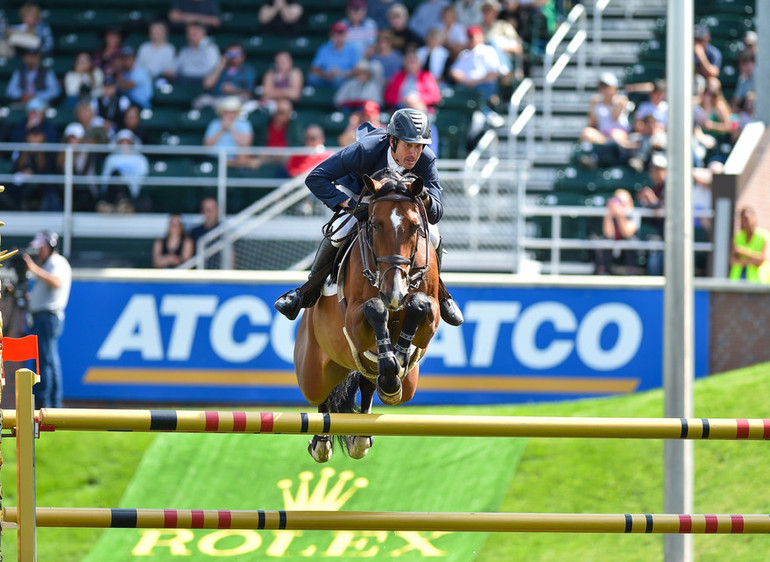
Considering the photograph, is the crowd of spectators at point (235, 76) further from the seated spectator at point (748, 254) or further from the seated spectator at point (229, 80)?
the seated spectator at point (748, 254)

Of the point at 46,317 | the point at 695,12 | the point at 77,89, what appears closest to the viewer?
the point at 46,317

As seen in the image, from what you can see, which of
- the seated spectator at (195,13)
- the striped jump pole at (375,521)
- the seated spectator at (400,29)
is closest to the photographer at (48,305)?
the seated spectator at (400,29)

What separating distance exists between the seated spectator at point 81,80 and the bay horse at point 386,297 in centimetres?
887

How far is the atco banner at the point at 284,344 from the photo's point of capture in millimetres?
12180

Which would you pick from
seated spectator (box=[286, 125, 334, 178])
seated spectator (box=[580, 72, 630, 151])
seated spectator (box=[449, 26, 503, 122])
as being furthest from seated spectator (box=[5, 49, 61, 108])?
seated spectator (box=[580, 72, 630, 151])

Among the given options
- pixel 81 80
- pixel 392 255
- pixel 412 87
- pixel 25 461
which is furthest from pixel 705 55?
pixel 25 461

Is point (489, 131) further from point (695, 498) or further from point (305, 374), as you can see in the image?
point (305, 374)

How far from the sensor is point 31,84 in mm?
14750

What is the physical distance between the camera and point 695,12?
624 inches

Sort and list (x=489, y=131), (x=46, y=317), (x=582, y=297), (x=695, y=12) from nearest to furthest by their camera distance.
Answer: (x=46, y=317), (x=582, y=297), (x=489, y=131), (x=695, y=12)

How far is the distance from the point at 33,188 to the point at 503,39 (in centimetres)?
529

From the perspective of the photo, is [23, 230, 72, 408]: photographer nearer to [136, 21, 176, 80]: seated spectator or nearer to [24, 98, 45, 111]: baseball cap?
[24, 98, 45, 111]: baseball cap

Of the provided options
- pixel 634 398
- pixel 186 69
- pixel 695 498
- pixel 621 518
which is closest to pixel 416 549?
pixel 695 498

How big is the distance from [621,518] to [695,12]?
11.5 metres
